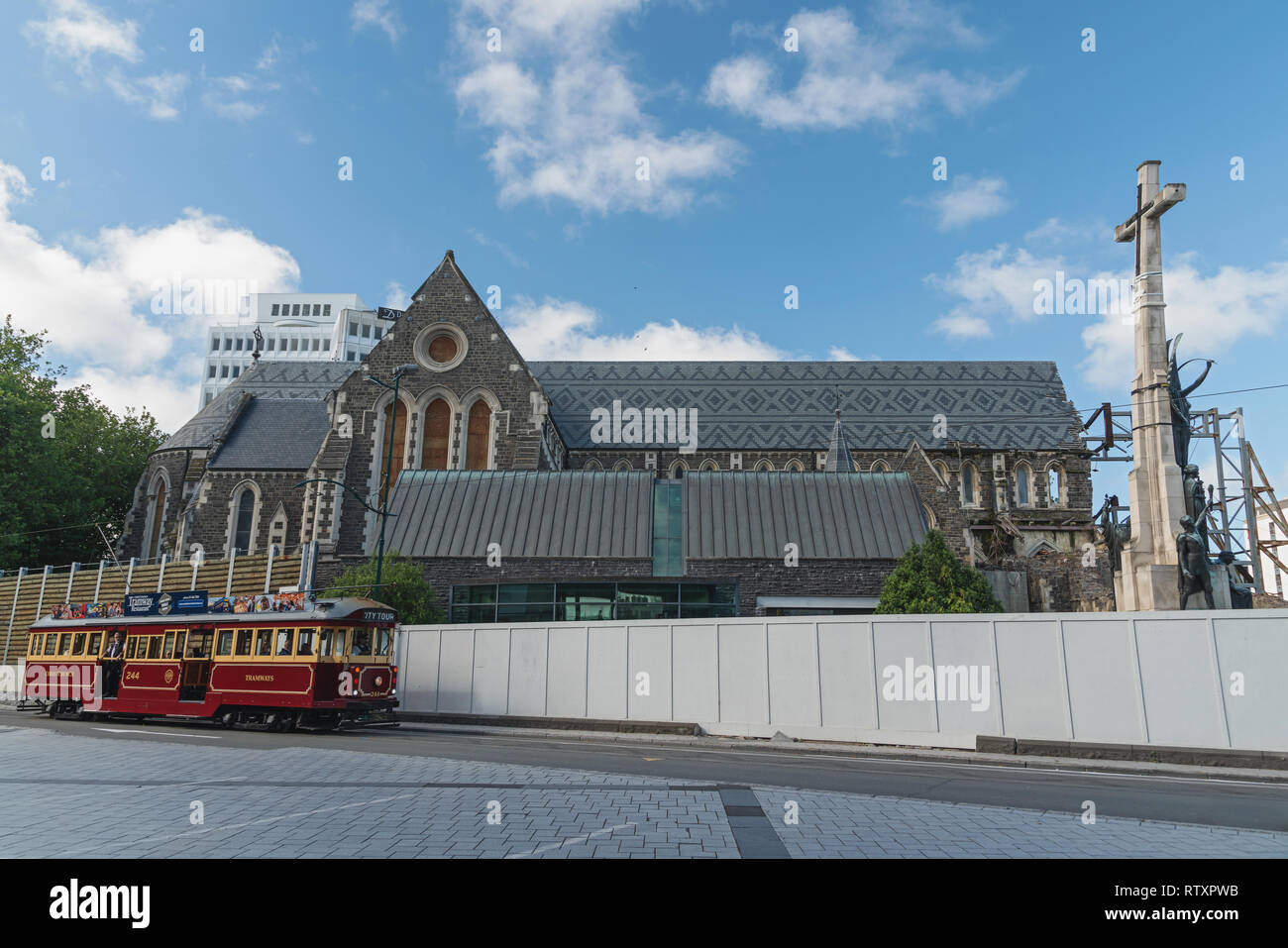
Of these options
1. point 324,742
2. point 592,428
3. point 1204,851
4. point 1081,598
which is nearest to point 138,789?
point 324,742

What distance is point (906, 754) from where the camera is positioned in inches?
642

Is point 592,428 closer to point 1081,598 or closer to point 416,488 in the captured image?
point 416,488

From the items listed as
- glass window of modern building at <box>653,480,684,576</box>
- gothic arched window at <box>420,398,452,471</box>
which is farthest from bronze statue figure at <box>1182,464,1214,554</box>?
gothic arched window at <box>420,398,452,471</box>

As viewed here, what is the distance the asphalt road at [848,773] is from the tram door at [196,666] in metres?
1.20

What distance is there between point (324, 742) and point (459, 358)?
28755 millimetres

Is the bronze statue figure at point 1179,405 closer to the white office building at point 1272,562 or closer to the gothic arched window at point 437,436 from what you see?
the gothic arched window at point 437,436

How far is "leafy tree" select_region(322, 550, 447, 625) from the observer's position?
26.8 meters

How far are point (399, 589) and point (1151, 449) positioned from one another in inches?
852

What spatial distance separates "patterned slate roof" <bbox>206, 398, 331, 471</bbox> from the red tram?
2282cm

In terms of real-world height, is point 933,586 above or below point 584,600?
above

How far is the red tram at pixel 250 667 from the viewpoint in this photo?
20078mm

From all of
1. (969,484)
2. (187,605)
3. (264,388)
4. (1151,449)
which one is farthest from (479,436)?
(969,484)

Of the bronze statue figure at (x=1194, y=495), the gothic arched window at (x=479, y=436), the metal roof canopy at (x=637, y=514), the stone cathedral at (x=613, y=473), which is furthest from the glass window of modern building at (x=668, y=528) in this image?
the bronze statue figure at (x=1194, y=495)

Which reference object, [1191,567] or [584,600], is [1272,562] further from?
[584,600]
